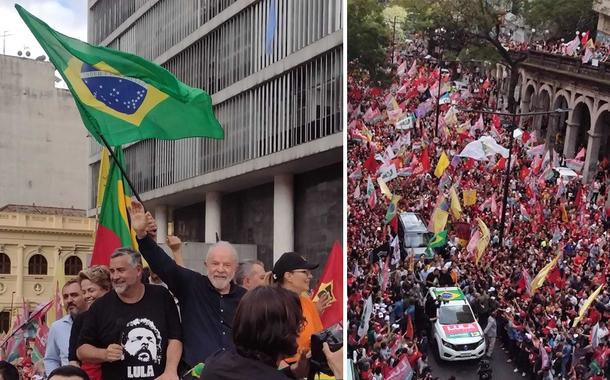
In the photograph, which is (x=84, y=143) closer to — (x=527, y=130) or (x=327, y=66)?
(x=327, y=66)

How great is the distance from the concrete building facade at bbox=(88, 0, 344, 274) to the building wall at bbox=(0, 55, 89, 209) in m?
2.46

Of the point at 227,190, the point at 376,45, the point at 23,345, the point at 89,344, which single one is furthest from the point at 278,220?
the point at 89,344

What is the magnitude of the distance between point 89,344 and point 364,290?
2.62m

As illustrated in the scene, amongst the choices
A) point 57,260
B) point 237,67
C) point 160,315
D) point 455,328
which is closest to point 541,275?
point 455,328

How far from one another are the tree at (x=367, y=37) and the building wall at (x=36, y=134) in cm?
1035

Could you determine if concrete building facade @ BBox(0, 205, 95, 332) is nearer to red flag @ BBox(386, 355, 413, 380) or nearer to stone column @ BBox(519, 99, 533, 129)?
red flag @ BBox(386, 355, 413, 380)

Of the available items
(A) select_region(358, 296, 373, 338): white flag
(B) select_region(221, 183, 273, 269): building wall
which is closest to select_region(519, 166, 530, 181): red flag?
(A) select_region(358, 296, 373, 338): white flag

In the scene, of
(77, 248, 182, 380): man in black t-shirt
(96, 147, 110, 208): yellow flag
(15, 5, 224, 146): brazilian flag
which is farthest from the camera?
(96, 147, 110, 208): yellow flag

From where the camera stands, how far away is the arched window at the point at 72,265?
1313cm

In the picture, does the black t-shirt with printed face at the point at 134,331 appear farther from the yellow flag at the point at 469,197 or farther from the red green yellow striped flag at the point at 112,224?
the yellow flag at the point at 469,197

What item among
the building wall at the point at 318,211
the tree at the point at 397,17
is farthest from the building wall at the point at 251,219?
the tree at the point at 397,17

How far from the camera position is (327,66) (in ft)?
54.3

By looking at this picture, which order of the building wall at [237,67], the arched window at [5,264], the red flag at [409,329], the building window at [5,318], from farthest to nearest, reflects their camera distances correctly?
the building wall at [237,67] → the building window at [5,318] → the arched window at [5,264] → the red flag at [409,329]

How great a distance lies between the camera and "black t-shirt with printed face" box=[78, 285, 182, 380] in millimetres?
4328
